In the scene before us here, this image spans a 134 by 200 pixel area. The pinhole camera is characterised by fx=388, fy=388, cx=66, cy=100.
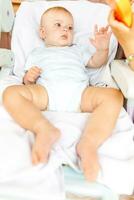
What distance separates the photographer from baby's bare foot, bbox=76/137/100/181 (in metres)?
1.01

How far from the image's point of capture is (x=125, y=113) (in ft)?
4.09

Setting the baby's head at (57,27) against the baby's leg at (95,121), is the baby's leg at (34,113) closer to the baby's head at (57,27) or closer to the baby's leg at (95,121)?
the baby's leg at (95,121)

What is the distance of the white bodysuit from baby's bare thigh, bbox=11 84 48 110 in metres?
0.02

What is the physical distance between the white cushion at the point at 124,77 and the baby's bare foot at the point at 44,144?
24 centimetres

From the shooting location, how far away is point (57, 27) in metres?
1.48

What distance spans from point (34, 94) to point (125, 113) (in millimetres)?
304

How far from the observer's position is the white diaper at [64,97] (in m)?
1.29

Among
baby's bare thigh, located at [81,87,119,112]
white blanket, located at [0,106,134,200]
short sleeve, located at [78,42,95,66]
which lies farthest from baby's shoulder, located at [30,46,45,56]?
white blanket, located at [0,106,134,200]

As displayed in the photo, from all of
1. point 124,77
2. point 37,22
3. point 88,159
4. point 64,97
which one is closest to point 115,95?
point 124,77

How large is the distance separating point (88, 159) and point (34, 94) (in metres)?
0.35

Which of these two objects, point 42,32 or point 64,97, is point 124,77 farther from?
point 42,32

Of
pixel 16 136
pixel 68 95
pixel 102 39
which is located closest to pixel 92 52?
pixel 102 39

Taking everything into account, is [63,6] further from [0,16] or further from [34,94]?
[34,94]

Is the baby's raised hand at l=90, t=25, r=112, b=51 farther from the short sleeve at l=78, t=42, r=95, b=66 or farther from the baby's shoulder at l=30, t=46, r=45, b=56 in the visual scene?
the baby's shoulder at l=30, t=46, r=45, b=56
